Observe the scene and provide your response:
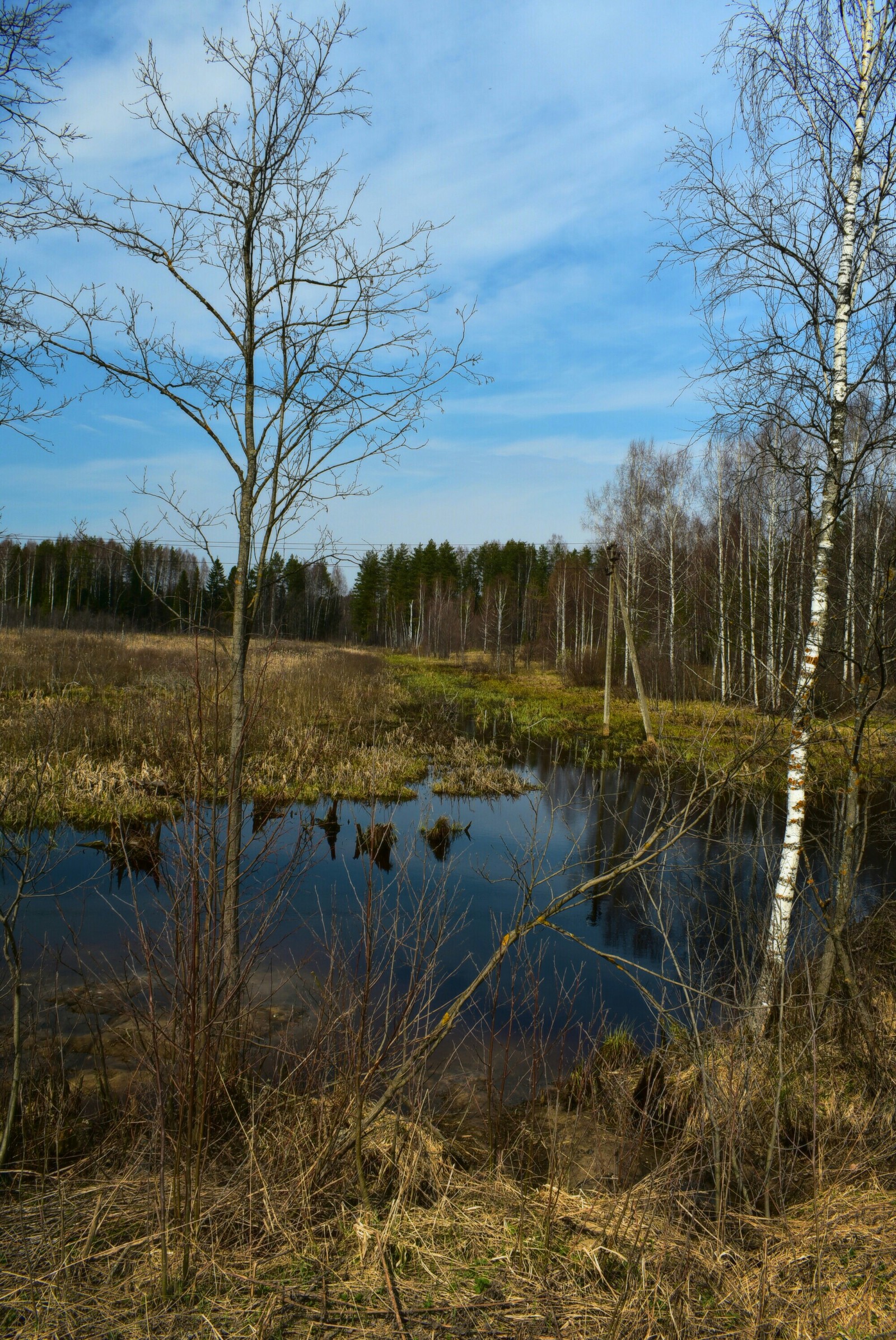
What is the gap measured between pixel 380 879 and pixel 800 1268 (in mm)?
7218

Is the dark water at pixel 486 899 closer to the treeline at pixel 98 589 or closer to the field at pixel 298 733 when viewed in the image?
the field at pixel 298 733

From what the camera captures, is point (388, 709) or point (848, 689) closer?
point (848, 689)

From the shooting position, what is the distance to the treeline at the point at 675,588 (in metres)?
5.73

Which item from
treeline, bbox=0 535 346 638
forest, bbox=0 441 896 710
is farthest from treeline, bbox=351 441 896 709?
treeline, bbox=0 535 346 638

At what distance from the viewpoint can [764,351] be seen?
5.85 metres

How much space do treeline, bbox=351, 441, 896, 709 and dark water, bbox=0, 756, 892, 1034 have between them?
1654 millimetres

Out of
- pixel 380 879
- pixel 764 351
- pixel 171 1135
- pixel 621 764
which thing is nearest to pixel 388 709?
pixel 621 764

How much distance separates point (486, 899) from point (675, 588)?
18.8 m

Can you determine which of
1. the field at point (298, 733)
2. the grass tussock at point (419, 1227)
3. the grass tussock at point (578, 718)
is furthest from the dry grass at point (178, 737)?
the grass tussock at point (578, 718)

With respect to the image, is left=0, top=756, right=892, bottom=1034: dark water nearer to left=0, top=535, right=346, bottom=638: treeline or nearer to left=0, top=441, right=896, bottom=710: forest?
left=0, top=441, right=896, bottom=710: forest

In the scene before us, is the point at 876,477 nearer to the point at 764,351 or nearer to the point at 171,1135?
the point at 764,351

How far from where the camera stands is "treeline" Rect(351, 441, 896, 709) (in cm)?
573

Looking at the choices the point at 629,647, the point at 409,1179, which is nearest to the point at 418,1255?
the point at 409,1179

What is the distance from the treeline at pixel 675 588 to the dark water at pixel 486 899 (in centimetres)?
165
